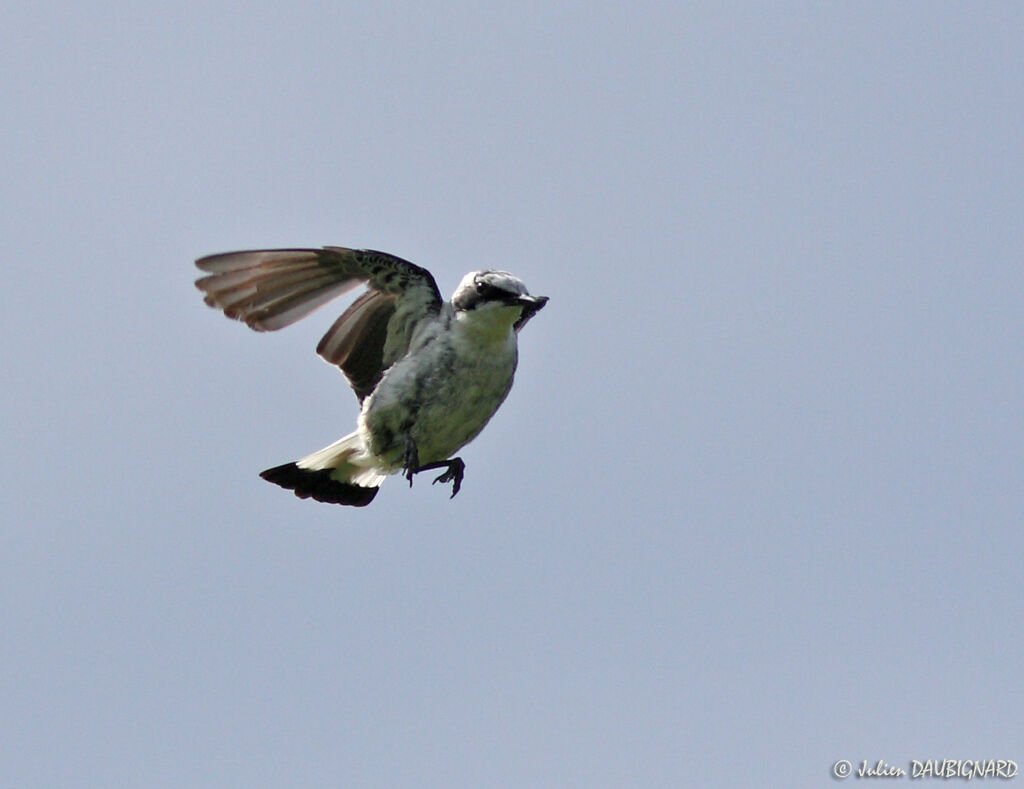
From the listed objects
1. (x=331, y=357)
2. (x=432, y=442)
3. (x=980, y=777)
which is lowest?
(x=980, y=777)

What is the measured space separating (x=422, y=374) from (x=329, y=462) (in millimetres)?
1829

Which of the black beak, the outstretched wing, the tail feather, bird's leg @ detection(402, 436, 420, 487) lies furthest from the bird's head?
the tail feather

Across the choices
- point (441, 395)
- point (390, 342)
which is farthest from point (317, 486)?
point (441, 395)

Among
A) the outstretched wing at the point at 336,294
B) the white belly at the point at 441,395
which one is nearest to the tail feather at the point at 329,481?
the outstretched wing at the point at 336,294

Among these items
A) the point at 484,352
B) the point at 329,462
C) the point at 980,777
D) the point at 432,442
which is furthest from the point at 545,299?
the point at 980,777

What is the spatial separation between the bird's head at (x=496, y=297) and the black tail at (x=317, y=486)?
2290 millimetres

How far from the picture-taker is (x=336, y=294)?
40.5 ft

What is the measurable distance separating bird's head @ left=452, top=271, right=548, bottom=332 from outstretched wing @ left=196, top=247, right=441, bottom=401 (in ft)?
1.90

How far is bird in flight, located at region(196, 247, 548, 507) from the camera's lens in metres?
11.5

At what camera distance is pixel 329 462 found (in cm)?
1288

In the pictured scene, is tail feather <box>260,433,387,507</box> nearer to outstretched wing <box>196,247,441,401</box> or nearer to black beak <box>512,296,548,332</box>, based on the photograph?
outstretched wing <box>196,247,441,401</box>

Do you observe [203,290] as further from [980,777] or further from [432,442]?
[980,777]

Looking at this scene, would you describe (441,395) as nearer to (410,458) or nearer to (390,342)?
(410,458)

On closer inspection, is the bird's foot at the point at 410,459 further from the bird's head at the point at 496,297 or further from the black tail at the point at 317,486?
the black tail at the point at 317,486
